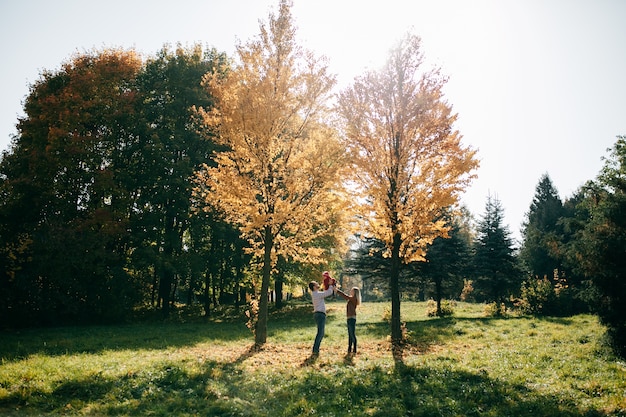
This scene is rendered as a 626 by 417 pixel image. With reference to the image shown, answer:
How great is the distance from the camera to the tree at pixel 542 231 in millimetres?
41688

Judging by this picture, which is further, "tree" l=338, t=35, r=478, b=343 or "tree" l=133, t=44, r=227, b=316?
"tree" l=133, t=44, r=227, b=316

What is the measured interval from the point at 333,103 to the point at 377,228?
4.65 metres

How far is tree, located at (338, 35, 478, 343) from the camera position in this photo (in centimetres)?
1160

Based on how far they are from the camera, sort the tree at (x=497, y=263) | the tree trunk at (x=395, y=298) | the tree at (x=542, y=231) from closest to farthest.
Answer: the tree trunk at (x=395, y=298) < the tree at (x=497, y=263) < the tree at (x=542, y=231)

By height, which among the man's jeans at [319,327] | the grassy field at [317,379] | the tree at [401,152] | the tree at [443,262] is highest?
the tree at [401,152]

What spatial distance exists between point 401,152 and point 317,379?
7710mm

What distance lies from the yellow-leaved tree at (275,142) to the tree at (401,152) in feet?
3.24

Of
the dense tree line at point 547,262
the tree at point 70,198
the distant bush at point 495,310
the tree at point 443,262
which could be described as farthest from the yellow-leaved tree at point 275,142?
the distant bush at point 495,310

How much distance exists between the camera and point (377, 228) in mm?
12305

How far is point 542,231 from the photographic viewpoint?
46281mm

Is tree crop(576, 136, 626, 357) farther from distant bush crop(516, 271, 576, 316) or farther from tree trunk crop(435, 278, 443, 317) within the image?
tree trunk crop(435, 278, 443, 317)

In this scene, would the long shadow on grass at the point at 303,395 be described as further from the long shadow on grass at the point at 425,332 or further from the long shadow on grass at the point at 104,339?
the long shadow on grass at the point at 104,339

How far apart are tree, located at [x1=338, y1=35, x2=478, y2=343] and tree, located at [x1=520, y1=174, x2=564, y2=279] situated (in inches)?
1138

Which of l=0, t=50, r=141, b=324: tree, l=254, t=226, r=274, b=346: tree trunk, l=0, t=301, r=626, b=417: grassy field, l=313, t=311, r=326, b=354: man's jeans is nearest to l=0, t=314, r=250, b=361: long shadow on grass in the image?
l=0, t=301, r=626, b=417: grassy field
